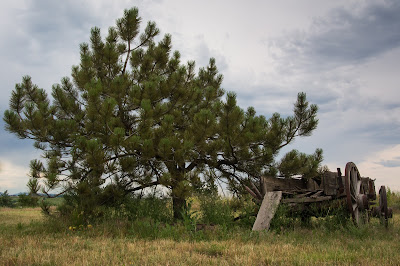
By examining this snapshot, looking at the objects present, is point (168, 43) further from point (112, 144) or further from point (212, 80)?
point (112, 144)

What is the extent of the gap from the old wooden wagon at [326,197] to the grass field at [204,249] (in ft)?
1.78

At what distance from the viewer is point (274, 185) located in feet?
27.5

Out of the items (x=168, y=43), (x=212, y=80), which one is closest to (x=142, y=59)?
(x=168, y=43)

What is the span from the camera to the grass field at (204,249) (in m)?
4.52

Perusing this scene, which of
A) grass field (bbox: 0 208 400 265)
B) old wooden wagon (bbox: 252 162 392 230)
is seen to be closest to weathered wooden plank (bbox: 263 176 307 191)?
old wooden wagon (bbox: 252 162 392 230)

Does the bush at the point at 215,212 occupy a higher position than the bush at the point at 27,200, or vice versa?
the bush at the point at 27,200

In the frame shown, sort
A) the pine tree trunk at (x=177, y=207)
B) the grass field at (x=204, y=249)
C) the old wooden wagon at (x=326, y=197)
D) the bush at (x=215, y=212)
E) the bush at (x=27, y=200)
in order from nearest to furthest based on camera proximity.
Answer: the grass field at (x=204, y=249)
the old wooden wagon at (x=326, y=197)
the bush at (x=215, y=212)
the bush at (x=27, y=200)
the pine tree trunk at (x=177, y=207)

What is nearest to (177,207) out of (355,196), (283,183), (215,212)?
(215,212)

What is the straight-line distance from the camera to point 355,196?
25.9 ft

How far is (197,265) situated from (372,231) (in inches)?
182

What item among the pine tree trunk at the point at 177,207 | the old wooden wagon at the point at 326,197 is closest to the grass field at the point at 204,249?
the old wooden wagon at the point at 326,197

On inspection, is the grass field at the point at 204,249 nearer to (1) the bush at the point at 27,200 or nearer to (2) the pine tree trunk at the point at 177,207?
(1) the bush at the point at 27,200

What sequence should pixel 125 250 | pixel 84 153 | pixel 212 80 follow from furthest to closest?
pixel 212 80 < pixel 84 153 < pixel 125 250

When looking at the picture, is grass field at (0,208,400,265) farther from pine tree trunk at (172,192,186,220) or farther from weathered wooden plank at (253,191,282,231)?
pine tree trunk at (172,192,186,220)
